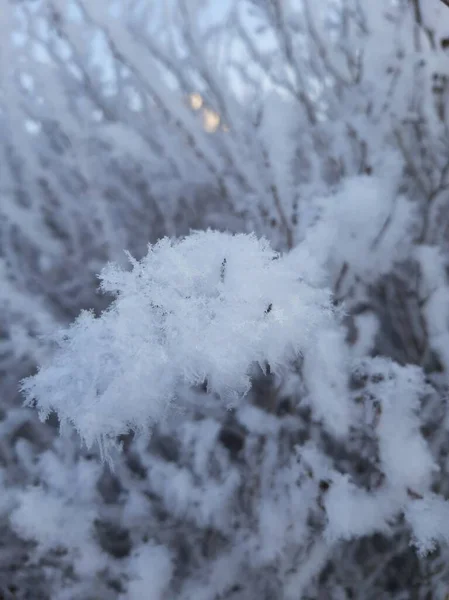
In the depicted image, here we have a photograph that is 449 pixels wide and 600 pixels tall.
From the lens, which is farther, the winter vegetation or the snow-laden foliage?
the winter vegetation

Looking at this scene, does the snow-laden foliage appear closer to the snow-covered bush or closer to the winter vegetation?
the snow-covered bush

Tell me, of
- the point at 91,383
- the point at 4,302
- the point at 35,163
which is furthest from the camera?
the point at 35,163

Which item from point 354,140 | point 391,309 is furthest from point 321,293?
point 354,140

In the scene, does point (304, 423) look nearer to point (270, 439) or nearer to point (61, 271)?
point (270, 439)

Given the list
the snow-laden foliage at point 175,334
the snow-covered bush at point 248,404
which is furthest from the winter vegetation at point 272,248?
the snow-laden foliage at point 175,334

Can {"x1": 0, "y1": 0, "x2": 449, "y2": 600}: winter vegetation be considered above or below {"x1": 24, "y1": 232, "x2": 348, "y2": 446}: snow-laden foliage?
above

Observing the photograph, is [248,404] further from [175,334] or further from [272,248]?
[175,334]

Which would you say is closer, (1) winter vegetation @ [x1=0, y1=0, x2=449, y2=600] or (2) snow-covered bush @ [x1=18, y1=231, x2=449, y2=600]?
(2) snow-covered bush @ [x1=18, y1=231, x2=449, y2=600]

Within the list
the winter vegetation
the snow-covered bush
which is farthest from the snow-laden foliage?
the winter vegetation
